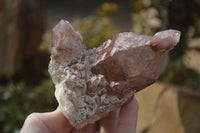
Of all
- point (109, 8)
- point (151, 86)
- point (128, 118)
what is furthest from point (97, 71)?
point (109, 8)

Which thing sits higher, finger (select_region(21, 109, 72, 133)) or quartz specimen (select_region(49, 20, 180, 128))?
quartz specimen (select_region(49, 20, 180, 128))

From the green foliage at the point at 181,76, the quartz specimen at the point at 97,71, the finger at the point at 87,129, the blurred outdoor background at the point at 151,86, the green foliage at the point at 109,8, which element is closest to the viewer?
the quartz specimen at the point at 97,71

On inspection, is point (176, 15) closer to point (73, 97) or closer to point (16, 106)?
point (73, 97)

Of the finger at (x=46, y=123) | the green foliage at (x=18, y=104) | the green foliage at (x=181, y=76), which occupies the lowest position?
the green foliage at (x=181, y=76)

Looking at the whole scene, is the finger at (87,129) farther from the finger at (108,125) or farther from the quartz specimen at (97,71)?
the quartz specimen at (97,71)

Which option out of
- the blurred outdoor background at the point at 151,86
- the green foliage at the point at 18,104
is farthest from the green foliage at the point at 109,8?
the green foliage at the point at 18,104

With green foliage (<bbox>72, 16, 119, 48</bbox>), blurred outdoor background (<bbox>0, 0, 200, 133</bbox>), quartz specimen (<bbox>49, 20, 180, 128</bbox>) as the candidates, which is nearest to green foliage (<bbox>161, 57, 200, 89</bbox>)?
blurred outdoor background (<bbox>0, 0, 200, 133</bbox>)

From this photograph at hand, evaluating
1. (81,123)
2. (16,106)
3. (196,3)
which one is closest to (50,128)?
(81,123)

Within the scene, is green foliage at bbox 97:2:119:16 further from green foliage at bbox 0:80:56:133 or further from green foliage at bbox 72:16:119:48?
green foliage at bbox 0:80:56:133
